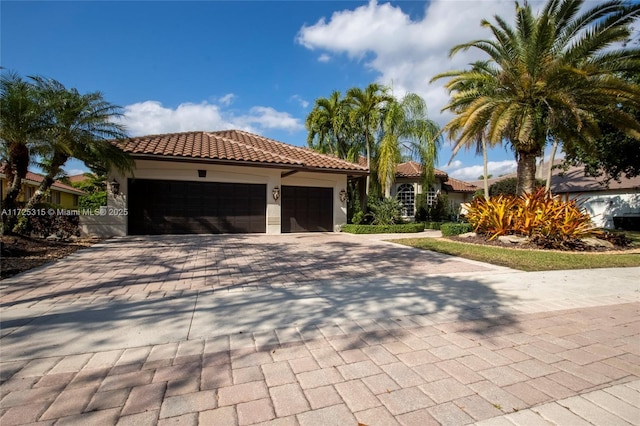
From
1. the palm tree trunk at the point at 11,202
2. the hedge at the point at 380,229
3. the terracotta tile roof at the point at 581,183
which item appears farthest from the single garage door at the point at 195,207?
the terracotta tile roof at the point at 581,183

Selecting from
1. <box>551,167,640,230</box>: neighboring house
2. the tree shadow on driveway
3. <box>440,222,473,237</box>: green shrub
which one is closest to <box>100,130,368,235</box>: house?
<box>440,222,473,237</box>: green shrub

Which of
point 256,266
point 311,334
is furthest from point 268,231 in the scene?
point 311,334

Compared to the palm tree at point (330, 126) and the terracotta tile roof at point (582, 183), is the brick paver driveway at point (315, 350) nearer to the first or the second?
the palm tree at point (330, 126)

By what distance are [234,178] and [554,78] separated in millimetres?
12588

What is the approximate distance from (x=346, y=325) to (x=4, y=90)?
1123cm

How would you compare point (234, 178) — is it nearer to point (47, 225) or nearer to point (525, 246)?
point (47, 225)

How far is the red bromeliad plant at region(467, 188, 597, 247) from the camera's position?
10.1 meters

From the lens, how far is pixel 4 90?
28.3ft

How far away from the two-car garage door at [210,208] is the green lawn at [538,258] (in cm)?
716

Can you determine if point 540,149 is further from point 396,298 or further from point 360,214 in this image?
point 396,298

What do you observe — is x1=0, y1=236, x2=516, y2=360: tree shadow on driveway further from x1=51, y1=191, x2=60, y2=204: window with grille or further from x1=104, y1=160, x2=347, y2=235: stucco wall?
x1=51, y1=191, x2=60, y2=204: window with grille

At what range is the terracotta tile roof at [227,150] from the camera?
504 inches

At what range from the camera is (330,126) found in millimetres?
20250

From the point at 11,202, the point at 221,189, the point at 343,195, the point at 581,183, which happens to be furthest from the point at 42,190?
the point at 581,183
